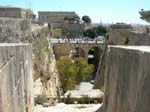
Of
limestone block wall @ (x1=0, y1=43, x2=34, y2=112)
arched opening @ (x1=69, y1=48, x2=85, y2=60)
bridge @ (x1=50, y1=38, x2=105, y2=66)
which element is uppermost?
limestone block wall @ (x1=0, y1=43, x2=34, y2=112)

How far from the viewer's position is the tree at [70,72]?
2967cm

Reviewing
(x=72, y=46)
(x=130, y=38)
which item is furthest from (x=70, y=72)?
(x=72, y=46)

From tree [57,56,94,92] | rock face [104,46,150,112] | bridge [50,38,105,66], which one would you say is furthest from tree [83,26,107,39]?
rock face [104,46,150,112]

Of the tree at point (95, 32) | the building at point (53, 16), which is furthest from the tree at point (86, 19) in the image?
the tree at point (95, 32)

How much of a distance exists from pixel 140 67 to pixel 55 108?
6.56m

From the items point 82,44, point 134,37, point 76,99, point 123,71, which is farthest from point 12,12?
point 123,71

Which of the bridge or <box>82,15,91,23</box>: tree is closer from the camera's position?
the bridge

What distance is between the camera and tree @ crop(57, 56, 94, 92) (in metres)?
29.7

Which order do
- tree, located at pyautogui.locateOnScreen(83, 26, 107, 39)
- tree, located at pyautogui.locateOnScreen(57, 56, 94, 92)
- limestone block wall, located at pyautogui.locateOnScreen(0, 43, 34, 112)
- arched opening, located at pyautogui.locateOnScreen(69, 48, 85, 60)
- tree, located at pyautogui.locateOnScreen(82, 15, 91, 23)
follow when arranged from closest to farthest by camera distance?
1. limestone block wall, located at pyautogui.locateOnScreen(0, 43, 34, 112)
2. tree, located at pyautogui.locateOnScreen(57, 56, 94, 92)
3. arched opening, located at pyautogui.locateOnScreen(69, 48, 85, 60)
4. tree, located at pyautogui.locateOnScreen(83, 26, 107, 39)
5. tree, located at pyautogui.locateOnScreen(82, 15, 91, 23)

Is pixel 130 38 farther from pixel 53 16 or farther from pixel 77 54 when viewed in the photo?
pixel 53 16

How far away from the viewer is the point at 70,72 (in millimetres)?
32812

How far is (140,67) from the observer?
385cm

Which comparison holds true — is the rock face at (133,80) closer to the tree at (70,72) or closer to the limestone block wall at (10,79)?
the limestone block wall at (10,79)

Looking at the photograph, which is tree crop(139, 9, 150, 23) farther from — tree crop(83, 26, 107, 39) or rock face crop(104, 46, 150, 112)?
tree crop(83, 26, 107, 39)
